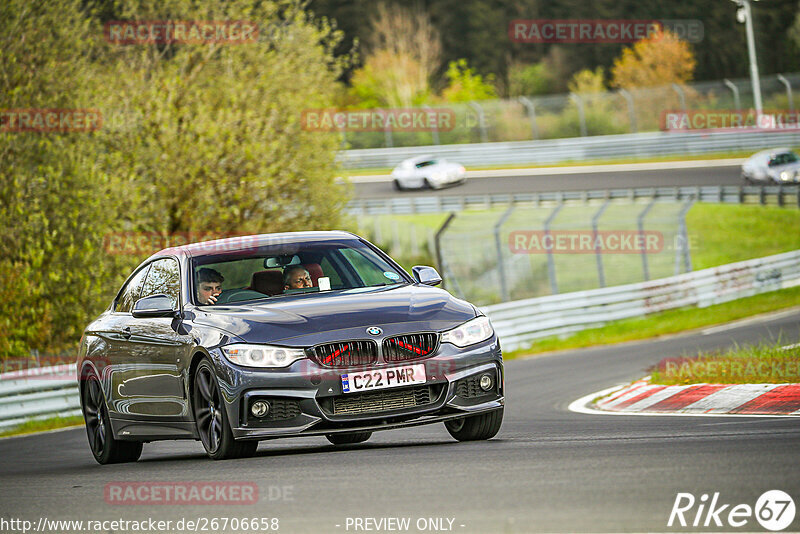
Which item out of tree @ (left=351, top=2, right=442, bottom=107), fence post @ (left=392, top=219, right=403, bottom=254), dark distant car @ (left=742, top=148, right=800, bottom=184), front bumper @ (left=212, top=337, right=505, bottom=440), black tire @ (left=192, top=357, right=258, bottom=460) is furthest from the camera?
tree @ (left=351, top=2, right=442, bottom=107)

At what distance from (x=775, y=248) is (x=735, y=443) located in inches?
1253

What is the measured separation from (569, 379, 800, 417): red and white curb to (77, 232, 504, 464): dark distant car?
2.40 m

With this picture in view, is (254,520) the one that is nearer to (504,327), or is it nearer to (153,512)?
(153,512)

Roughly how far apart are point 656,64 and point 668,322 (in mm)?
56008

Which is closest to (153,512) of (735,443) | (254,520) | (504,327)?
(254,520)

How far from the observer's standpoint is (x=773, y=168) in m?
47.2

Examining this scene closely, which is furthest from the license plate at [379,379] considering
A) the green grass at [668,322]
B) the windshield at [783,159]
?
the windshield at [783,159]

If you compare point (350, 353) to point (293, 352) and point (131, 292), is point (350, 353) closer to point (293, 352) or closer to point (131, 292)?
point (293, 352)

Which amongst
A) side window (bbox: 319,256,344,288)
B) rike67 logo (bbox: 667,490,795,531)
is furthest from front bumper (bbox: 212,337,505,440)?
rike67 logo (bbox: 667,490,795,531)

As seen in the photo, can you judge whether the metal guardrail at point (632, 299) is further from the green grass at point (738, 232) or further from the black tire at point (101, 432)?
the black tire at point (101, 432)

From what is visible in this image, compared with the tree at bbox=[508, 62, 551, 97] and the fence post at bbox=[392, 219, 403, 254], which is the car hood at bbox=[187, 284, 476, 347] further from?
the tree at bbox=[508, 62, 551, 97]

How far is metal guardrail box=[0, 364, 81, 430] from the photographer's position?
16922mm

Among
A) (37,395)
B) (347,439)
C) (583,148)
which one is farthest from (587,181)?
(347,439)

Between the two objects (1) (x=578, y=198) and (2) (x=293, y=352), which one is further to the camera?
(1) (x=578, y=198)
